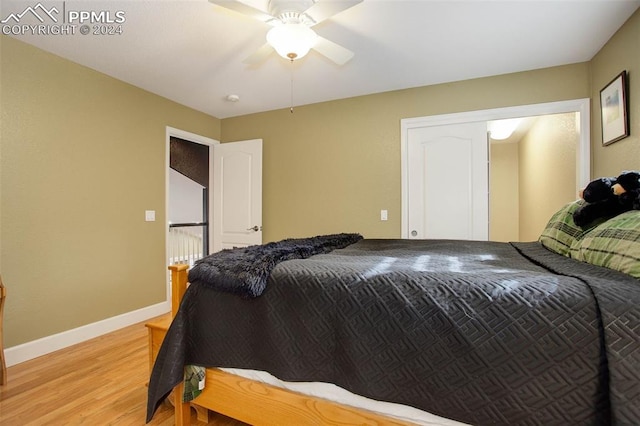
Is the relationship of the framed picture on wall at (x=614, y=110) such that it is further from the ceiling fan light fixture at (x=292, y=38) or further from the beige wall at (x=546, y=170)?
the ceiling fan light fixture at (x=292, y=38)

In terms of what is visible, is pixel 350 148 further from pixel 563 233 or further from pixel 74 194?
pixel 74 194

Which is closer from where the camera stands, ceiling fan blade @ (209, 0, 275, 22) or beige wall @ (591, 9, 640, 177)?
ceiling fan blade @ (209, 0, 275, 22)

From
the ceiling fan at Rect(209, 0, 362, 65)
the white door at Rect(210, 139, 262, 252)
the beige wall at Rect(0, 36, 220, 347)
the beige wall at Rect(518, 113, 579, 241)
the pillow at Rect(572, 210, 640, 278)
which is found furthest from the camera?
the white door at Rect(210, 139, 262, 252)

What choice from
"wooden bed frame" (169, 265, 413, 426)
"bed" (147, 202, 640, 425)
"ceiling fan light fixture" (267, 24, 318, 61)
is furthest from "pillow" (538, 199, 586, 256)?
"ceiling fan light fixture" (267, 24, 318, 61)

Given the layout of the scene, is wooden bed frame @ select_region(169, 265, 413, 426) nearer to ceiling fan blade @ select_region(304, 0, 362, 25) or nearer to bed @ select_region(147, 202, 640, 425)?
bed @ select_region(147, 202, 640, 425)

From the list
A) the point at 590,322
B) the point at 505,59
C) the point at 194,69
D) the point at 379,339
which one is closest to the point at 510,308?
the point at 590,322

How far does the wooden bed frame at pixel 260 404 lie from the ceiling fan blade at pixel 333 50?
1.58m

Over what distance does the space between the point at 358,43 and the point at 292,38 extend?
842mm

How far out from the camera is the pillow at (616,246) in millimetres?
950

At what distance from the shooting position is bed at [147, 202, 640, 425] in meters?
0.80

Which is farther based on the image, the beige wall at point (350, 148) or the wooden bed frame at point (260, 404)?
the beige wall at point (350, 148)

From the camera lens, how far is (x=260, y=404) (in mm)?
1226

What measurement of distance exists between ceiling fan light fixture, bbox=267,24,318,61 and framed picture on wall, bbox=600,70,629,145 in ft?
7.23

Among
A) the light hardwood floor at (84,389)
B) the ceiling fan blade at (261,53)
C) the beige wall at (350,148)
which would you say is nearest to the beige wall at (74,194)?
the light hardwood floor at (84,389)
